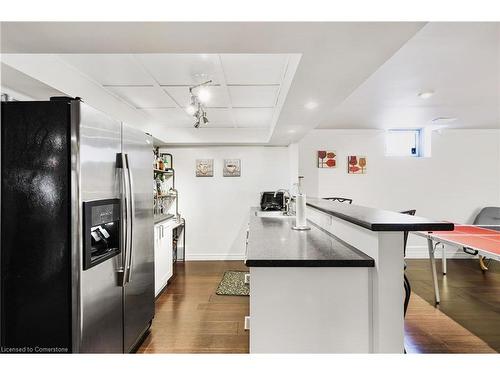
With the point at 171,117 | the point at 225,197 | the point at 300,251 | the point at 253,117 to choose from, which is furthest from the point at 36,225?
the point at 225,197

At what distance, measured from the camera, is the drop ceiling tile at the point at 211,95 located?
2.88 meters

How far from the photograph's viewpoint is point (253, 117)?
13.6 ft

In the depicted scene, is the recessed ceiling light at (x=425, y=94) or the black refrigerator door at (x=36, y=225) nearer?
the black refrigerator door at (x=36, y=225)

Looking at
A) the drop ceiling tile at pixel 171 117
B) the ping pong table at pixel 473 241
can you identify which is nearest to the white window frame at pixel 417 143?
the ping pong table at pixel 473 241

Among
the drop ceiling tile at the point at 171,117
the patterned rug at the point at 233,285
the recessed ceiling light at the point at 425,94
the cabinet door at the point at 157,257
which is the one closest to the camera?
the recessed ceiling light at the point at 425,94

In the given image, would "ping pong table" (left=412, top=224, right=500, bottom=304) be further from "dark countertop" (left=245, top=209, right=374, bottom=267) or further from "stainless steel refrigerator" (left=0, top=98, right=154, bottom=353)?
"stainless steel refrigerator" (left=0, top=98, right=154, bottom=353)

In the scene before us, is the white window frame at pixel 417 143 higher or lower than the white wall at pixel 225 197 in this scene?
higher

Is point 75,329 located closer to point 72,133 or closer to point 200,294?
point 72,133

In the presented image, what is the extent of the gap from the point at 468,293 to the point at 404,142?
2.89 m

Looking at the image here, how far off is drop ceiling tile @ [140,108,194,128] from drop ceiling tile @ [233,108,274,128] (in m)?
0.73

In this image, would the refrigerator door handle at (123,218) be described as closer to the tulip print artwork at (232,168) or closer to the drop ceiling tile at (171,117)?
the drop ceiling tile at (171,117)

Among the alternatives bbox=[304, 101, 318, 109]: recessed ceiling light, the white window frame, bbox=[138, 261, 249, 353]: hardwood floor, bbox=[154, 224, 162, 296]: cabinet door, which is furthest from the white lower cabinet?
the white window frame

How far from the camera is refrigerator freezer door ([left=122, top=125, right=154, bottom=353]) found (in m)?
2.10
